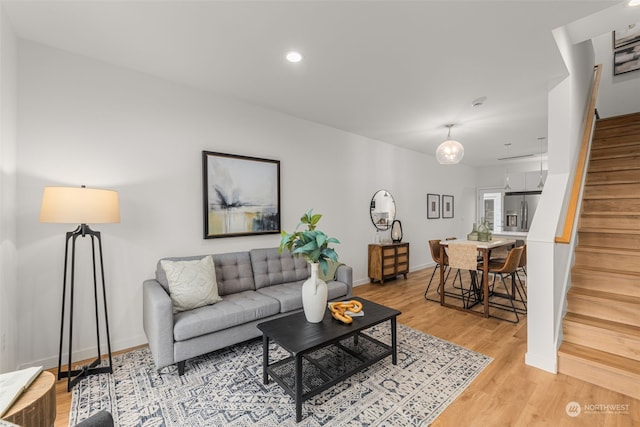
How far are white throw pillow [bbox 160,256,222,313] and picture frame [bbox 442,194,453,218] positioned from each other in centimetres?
592

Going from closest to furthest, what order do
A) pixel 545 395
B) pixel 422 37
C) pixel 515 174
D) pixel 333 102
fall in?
pixel 545 395
pixel 422 37
pixel 333 102
pixel 515 174

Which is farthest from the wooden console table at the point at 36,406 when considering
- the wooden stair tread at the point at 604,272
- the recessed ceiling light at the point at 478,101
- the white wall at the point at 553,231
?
the recessed ceiling light at the point at 478,101

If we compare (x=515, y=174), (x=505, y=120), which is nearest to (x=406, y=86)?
(x=505, y=120)

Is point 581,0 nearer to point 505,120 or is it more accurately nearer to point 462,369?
point 505,120

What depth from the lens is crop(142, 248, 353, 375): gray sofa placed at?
219cm

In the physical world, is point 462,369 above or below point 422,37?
below

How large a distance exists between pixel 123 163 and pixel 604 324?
4481 mm

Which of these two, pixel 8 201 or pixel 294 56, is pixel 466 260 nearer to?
pixel 294 56

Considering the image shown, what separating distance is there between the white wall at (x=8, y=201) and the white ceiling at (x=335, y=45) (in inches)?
10.7

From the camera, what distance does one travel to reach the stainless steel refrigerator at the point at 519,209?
7031 mm

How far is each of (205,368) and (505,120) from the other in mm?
4836

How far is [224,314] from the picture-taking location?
2.43 meters

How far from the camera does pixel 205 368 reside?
7.77ft

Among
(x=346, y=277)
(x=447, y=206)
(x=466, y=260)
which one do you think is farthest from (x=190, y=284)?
(x=447, y=206)
